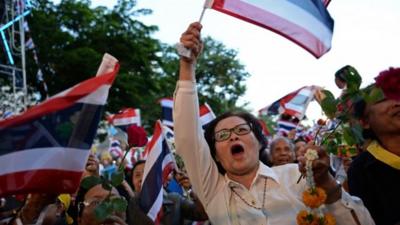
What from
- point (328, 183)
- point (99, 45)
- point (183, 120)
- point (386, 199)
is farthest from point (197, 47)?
point (99, 45)

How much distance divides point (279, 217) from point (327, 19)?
1.40 metres

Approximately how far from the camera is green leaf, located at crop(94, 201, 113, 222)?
2729 mm

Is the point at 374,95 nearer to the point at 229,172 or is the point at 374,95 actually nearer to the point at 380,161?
the point at 380,161

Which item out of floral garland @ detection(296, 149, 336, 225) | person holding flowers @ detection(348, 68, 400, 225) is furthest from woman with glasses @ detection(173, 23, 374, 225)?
person holding flowers @ detection(348, 68, 400, 225)

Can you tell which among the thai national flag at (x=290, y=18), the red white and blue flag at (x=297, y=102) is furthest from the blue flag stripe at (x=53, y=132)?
the red white and blue flag at (x=297, y=102)

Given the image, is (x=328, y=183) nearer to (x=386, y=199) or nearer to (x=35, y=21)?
(x=386, y=199)

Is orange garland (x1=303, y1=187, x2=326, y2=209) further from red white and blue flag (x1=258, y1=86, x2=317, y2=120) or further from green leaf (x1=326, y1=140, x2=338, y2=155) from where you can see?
red white and blue flag (x1=258, y1=86, x2=317, y2=120)

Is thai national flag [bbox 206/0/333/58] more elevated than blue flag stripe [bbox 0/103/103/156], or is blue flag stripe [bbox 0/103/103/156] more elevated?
thai national flag [bbox 206/0/333/58]

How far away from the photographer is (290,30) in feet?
11.5

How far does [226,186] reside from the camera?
310 centimetres

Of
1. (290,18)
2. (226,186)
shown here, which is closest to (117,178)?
(226,186)

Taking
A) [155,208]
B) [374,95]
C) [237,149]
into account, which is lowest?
[155,208]

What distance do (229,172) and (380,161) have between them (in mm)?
828

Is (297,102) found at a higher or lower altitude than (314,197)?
higher
